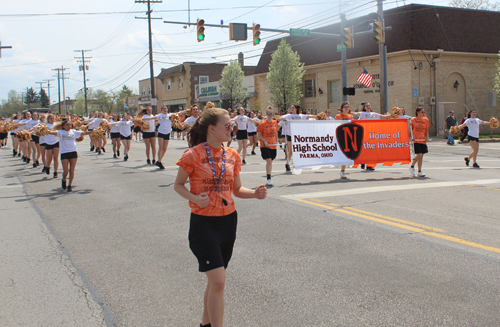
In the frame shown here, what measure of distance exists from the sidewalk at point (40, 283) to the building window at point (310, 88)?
114 ft

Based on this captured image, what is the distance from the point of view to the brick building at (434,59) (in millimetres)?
30828

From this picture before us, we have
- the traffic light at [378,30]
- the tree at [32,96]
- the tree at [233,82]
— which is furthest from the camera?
the tree at [32,96]

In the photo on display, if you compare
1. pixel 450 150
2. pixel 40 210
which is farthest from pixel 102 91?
pixel 40 210

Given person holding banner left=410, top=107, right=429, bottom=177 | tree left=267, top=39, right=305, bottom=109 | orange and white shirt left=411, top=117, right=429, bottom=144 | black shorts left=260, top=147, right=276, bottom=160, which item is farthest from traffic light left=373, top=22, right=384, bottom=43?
tree left=267, top=39, right=305, bottom=109

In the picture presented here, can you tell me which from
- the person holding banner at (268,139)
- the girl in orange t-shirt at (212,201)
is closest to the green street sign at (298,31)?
the person holding banner at (268,139)

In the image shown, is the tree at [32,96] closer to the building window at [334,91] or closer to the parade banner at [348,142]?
the building window at [334,91]

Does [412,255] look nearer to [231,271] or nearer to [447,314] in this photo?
[447,314]

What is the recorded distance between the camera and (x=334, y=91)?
38.3 metres

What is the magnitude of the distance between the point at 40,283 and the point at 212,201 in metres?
2.66

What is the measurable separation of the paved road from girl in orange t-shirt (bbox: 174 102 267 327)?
2.39 ft

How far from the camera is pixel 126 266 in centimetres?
536

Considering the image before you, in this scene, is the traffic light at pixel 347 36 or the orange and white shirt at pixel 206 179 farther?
the traffic light at pixel 347 36

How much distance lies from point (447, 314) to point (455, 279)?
2.92 ft

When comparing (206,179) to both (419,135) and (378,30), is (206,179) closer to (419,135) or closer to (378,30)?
(419,135)
